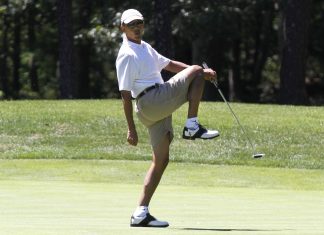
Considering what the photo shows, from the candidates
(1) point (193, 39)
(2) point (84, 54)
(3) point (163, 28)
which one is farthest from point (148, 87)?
(2) point (84, 54)

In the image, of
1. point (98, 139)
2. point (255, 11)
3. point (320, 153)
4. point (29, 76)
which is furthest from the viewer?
point (29, 76)

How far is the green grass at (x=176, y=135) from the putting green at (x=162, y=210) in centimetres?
622

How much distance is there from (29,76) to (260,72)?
48.4 feet

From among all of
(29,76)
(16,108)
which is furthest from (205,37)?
(29,76)

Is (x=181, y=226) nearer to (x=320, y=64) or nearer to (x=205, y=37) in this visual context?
(x=205, y=37)

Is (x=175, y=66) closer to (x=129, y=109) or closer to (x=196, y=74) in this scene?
(x=196, y=74)

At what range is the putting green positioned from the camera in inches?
315

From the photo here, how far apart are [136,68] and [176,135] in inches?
483

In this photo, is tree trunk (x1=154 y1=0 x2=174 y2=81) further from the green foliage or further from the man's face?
the man's face

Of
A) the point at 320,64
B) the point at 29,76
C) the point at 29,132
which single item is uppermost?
the point at 29,132

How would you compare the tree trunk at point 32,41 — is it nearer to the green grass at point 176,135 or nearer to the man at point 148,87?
the green grass at point 176,135

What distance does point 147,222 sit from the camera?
842 cm

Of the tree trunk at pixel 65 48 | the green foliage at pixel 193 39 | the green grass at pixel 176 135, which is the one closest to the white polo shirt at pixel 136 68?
the green grass at pixel 176 135

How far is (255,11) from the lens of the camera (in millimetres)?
38344
